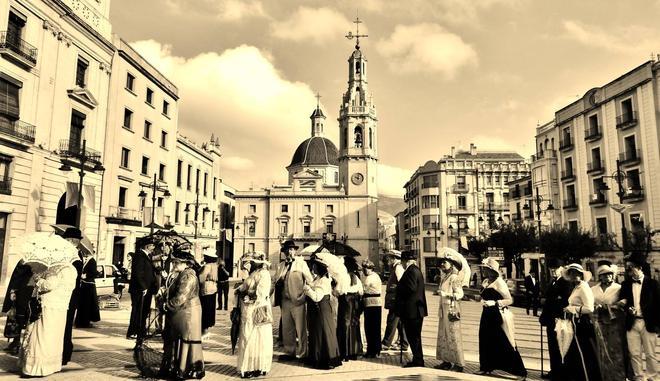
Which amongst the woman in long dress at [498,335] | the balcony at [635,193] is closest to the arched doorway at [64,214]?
the woman in long dress at [498,335]

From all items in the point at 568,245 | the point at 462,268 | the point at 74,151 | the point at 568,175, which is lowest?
the point at 462,268

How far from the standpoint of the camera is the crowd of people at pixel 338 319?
670 cm

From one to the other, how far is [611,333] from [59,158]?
78.7ft

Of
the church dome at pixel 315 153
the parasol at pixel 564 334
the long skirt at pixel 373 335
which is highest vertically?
the church dome at pixel 315 153

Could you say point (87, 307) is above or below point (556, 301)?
below

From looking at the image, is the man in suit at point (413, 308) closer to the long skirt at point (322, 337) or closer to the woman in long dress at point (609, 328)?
the long skirt at point (322, 337)

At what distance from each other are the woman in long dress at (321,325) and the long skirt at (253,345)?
913mm

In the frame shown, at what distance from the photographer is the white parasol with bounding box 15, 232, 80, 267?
6.91 m

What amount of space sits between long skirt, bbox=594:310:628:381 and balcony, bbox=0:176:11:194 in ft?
72.1

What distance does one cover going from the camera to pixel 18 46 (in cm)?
1980

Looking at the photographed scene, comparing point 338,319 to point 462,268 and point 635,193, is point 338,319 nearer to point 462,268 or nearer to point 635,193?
point 462,268

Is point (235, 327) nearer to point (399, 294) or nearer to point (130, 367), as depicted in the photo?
point (130, 367)

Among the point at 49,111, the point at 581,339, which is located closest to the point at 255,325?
the point at 581,339

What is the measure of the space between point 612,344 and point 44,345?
8957 mm
